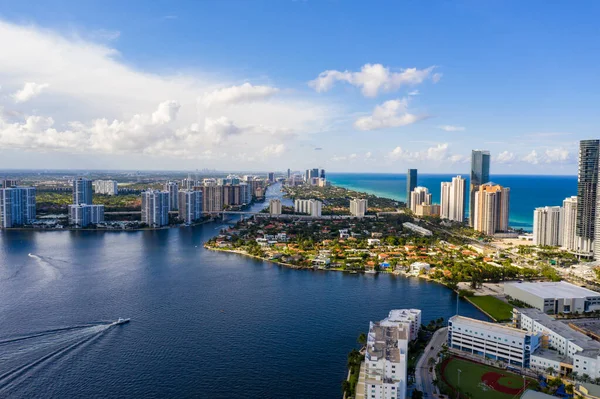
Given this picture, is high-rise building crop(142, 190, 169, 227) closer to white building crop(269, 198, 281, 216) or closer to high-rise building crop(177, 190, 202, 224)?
high-rise building crop(177, 190, 202, 224)

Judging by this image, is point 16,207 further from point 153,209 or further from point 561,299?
point 561,299

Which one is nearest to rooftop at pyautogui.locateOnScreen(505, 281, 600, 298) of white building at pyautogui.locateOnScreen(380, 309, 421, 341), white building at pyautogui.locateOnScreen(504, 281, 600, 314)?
white building at pyautogui.locateOnScreen(504, 281, 600, 314)

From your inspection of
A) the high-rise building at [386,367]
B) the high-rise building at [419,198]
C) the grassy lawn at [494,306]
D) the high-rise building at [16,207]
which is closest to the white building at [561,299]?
the grassy lawn at [494,306]

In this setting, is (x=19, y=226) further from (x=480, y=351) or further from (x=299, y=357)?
(x=480, y=351)

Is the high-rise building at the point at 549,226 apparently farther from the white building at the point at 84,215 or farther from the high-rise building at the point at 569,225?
the white building at the point at 84,215

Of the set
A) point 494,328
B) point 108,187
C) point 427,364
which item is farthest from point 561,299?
point 108,187

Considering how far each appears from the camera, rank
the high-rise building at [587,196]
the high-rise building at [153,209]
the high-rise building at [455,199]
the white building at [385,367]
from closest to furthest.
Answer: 1. the white building at [385,367]
2. the high-rise building at [587,196]
3. the high-rise building at [153,209]
4. the high-rise building at [455,199]

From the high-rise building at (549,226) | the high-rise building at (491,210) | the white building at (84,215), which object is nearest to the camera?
the high-rise building at (549,226)
